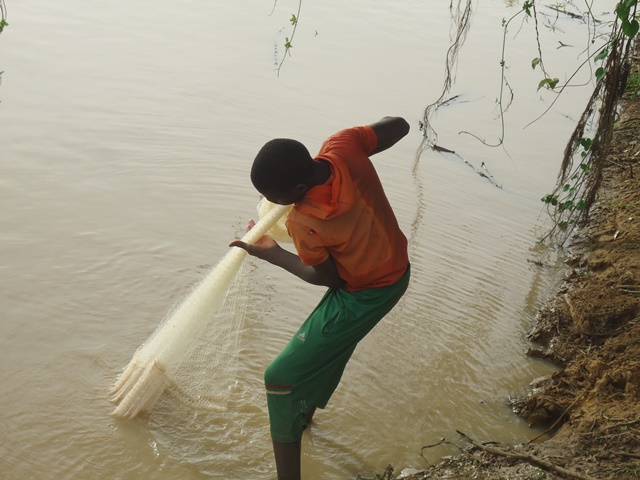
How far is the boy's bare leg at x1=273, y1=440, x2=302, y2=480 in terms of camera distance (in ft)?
9.12

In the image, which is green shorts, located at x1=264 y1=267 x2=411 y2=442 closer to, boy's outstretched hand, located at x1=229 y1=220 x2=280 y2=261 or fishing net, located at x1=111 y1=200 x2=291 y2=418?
boy's outstretched hand, located at x1=229 y1=220 x2=280 y2=261

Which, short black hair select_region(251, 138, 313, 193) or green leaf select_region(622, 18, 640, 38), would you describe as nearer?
short black hair select_region(251, 138, 313, 193)

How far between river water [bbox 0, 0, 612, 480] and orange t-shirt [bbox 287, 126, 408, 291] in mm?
1047

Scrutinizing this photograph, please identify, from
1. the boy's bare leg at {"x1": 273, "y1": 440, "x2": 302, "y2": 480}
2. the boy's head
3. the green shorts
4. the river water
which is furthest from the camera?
the river water

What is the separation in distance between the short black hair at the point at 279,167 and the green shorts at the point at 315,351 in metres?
0.51

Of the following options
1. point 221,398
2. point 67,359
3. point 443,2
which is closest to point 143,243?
point 67,359

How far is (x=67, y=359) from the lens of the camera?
3.59 metres

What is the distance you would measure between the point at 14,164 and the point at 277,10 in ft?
19.0

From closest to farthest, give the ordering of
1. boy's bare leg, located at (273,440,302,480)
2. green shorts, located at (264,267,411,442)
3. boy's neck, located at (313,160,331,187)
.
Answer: boy's neck, located at (313,160,331,187), green shorts, located at (264,267,411,442), boy's bare leg, located at (273,440,302,480)

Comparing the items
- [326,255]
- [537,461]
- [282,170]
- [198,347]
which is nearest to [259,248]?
[326,255]

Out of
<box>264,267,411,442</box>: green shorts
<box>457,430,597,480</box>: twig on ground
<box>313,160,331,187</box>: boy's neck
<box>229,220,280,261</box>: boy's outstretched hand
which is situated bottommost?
<box>457,430,597,480</box>: twig on ground

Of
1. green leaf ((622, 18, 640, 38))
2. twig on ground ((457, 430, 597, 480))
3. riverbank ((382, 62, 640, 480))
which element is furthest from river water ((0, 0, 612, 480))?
green leaf ((622, 18, 640, 38))

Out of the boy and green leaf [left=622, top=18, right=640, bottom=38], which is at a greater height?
green leaf [left=622, top=18, right=640, bottom=38]

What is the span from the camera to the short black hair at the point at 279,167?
242cm
